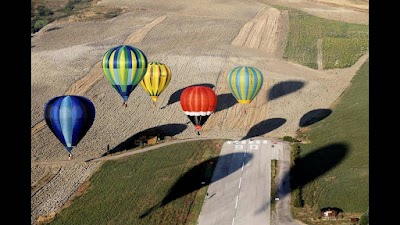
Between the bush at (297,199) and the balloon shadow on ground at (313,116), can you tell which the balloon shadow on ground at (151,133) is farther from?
the bush at (297,199)

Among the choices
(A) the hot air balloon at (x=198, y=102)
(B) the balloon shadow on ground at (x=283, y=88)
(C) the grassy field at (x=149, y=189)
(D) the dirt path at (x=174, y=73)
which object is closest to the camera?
(C) the grassy field at (x=149, y=189)

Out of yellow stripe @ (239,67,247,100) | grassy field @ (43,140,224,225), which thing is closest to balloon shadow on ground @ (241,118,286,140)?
yellow stripe @ (239,67,247,100)

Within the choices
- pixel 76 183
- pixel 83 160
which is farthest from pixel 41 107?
pixel 76 183

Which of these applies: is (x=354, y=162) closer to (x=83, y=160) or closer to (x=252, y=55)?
(x=83, y=160)

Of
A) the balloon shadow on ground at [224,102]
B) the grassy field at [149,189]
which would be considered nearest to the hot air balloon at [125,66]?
the grassy field at [149,189]

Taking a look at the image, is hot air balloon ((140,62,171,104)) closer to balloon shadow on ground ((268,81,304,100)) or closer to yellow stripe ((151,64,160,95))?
yellow stripe ((151,64,160,95))

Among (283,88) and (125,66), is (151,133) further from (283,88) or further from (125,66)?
(283,88)
